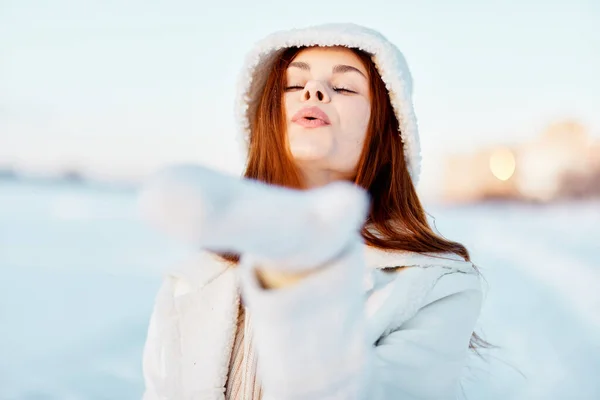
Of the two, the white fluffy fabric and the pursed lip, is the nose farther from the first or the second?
the white fluffy fabric

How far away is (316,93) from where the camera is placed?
982 mm

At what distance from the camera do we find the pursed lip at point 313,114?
0.96 metres

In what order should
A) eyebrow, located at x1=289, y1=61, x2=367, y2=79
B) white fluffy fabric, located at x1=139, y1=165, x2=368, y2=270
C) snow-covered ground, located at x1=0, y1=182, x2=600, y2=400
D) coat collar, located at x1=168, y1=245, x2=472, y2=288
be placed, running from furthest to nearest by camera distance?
snow-covered ground, located at x1=0, y1=182, x2=600, y2=400 → eyebrow, located at x1=289, y1=61, x2=367, y2=79 → coat collar, located at x1=168, y1=245, x2=472, y2=288 → white fluffy fabric, located at x1=139, y1=165, x2=368, y2=270

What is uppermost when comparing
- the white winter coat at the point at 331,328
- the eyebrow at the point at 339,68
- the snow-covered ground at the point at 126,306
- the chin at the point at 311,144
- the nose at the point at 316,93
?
the eyebrow at the point at 339,68

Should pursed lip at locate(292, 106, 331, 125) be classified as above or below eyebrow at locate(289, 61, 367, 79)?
below

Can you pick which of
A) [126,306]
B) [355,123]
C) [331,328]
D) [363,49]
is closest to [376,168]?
[355,123]

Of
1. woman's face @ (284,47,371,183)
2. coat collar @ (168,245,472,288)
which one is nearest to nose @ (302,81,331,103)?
woman's face @ (284,47,371,183)

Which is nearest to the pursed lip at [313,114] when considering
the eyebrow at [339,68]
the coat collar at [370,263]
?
the eyebrow at [339,68]

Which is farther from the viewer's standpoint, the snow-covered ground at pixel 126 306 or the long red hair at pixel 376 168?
the snow-covered ground at pixel 126 306

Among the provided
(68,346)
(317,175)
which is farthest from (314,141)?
(68,346)

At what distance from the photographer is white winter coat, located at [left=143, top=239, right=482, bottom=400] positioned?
0.45 meters

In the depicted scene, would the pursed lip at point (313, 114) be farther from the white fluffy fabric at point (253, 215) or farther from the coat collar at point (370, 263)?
the white fluffy fabric at point (253, 215)

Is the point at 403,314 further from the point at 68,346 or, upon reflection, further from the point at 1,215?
the point at 1,215

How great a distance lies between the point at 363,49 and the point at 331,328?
70cm
